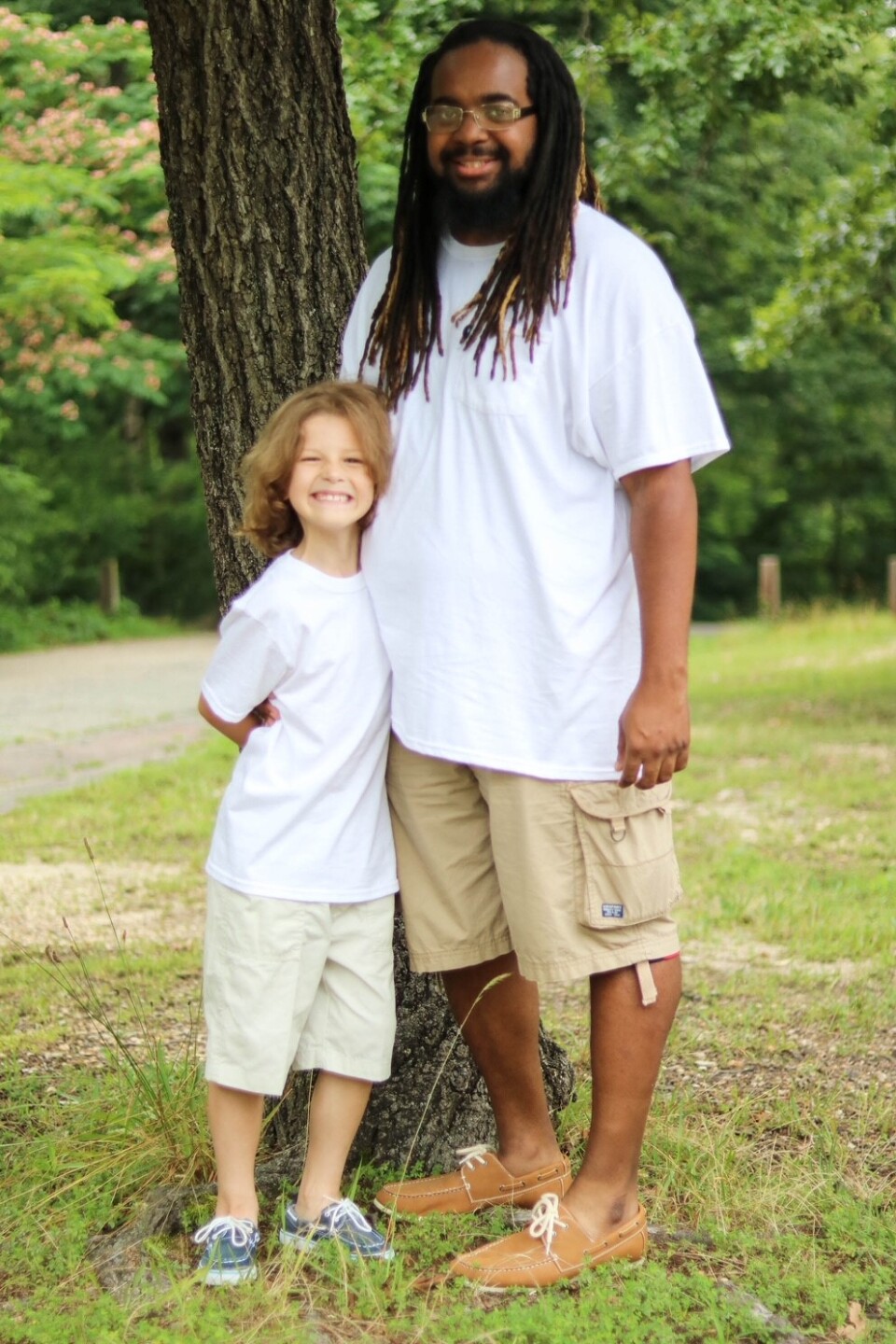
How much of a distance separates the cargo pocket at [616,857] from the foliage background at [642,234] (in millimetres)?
4966

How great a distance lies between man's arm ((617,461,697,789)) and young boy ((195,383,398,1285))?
44 cm

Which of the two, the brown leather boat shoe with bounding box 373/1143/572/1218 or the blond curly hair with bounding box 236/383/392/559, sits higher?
the blond curly hair with bounding box 236/383/392/559

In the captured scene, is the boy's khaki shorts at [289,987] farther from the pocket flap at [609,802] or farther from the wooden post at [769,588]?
the wooden post at [769,588]

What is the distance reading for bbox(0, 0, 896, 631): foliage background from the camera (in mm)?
7516

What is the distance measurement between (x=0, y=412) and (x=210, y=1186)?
1653 centimetres

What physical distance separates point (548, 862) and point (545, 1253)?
0.66 metres

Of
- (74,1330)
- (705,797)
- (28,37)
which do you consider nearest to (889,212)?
(705,797)

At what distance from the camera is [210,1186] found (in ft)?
9.52

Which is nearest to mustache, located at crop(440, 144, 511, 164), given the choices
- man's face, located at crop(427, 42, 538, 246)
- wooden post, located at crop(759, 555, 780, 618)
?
man's face, located at crop(427, 42, 538, 246)

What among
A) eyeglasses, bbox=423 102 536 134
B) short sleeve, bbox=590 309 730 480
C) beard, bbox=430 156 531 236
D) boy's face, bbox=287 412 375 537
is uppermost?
eyeglasses, bbox=423 102 536 134

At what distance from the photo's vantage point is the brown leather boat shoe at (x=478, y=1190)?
2.87 metres

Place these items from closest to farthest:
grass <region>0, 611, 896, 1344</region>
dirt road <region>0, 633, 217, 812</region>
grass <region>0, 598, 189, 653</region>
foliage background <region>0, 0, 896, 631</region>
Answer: grass <region>0, 611, 896, 1344</region> < foliage background <region>0, 0, 896, 631</region> < dirt road <region>0, 633, 217, 812</region> < grass <region>0, 598, 189, 653</region>

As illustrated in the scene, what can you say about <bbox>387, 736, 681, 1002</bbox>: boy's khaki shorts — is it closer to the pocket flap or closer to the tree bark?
the pocket flap

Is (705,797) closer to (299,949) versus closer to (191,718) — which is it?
(191,718)
